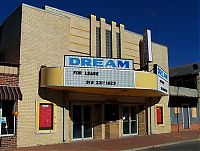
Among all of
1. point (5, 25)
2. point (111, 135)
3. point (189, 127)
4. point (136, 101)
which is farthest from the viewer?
point (189, 127)

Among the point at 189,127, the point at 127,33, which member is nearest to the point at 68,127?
the point at 127,33

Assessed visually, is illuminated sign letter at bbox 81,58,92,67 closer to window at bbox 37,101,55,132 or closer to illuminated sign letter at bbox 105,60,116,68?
illuminated sign letter at bbox 105,60,116,68

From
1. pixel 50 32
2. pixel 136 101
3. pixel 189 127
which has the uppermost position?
pixel 50 32

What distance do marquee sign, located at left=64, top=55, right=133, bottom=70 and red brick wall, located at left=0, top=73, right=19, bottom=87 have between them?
9.13 ft

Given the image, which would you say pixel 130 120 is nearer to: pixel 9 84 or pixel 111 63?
pixel 111 63

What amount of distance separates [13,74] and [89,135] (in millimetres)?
6759

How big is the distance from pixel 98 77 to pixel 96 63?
1090mm

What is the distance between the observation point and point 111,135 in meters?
22.2

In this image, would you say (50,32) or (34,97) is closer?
(34,97)

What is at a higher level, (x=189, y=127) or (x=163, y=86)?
(x=163, y=86)

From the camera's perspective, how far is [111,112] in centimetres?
2277

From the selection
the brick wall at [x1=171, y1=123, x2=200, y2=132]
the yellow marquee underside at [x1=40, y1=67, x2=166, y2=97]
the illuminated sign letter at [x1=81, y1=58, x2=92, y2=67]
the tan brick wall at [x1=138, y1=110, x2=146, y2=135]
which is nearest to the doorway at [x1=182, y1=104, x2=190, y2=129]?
the brick wall at [x1=171, y1=123, x2=200, y2=132]

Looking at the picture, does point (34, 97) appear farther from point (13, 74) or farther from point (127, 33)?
point (127, 33)

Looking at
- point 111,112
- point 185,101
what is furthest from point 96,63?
point 185,101
